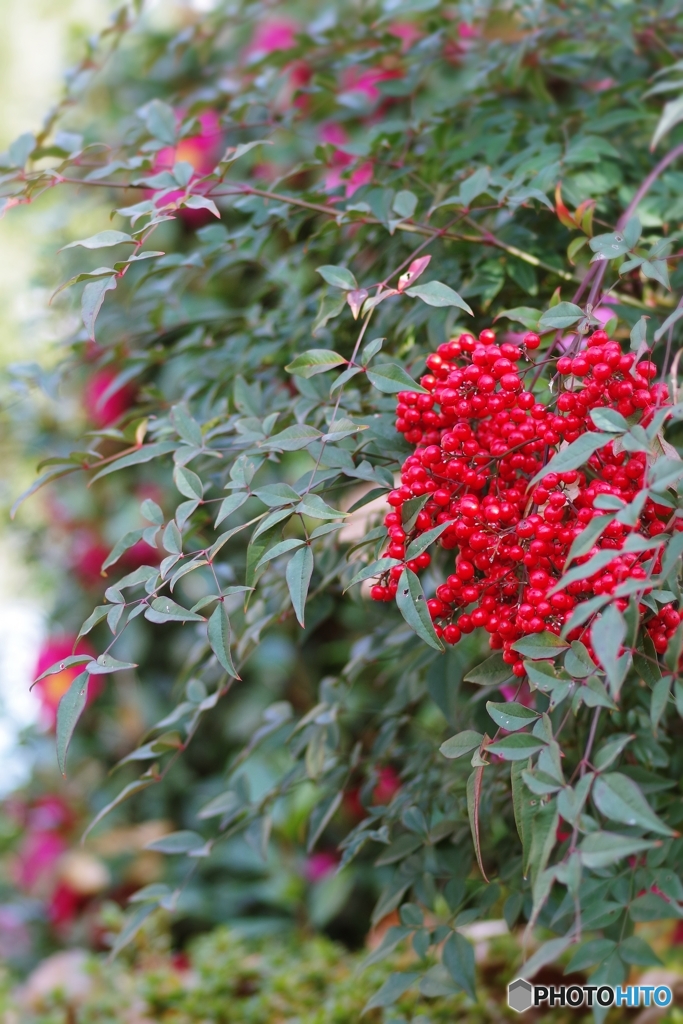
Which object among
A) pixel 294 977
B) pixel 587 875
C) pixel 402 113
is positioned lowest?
pixel 294 977

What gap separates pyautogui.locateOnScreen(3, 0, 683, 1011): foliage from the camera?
1.71 ft

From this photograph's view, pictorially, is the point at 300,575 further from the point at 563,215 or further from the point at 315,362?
the point at 563,215

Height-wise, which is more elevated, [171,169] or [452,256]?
[171,169]

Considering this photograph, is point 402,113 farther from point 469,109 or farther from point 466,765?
point 466,765

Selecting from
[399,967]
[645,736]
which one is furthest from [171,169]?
[399,967]

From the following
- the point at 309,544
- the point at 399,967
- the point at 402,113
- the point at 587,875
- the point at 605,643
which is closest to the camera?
the point at 605,643

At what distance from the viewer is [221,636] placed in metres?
0.55

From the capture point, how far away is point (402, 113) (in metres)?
1.30

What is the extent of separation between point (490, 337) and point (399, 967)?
2.68 feet

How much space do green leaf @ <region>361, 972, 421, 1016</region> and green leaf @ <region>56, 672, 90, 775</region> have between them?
303 millimetres

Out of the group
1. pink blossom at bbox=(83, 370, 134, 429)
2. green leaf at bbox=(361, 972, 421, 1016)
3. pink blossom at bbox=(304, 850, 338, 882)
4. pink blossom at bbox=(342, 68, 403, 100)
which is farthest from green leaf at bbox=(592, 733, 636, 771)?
pink blossom at bbox=(83, 370, 134, 429)

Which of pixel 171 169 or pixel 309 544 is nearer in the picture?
pixel 309 544

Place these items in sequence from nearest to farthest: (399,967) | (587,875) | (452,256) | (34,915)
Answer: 1. (587,875)
2. (452,256)
3. (399,967)
4. (34,915)

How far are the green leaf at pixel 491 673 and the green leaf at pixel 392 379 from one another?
0.18 m
